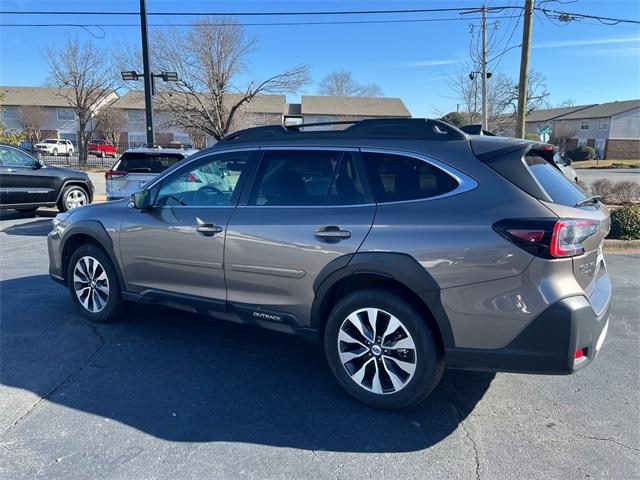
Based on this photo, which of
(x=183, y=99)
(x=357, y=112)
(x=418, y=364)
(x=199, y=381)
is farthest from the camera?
(x=357, y=112)

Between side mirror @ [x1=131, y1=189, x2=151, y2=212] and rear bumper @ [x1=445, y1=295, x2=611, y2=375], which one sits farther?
side mirror @ [x1=131, y1=189, x2=151, y2=212]

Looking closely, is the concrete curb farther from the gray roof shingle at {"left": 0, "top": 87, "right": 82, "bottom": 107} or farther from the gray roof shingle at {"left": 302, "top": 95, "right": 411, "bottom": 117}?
the gray roof shingle at {"left": 0, "top": 87, "right": 82, "bottom": 107}

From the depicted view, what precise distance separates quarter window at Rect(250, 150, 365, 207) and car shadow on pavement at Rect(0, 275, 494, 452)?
132cm

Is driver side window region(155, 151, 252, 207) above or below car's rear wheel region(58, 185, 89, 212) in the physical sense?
above

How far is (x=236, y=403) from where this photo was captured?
→ 10.5ft

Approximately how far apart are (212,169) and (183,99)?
92.1 feet

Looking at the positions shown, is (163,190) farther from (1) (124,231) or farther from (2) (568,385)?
(2) (568,385)

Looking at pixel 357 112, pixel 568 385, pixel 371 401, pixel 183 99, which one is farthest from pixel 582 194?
pixel 357 112

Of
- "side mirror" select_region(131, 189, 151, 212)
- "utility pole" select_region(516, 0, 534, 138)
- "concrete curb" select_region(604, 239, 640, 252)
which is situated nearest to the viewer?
"side mirror" select_region(131, 189, 151, 212)

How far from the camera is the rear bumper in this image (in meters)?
2.57

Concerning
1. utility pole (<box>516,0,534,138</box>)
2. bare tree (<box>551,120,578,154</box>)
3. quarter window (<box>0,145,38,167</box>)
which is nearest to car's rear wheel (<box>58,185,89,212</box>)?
quarter window (<box>0,145,38,167</box>)

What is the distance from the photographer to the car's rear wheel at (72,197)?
11289 mm

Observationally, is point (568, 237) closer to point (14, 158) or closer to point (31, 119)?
point (14, 158)

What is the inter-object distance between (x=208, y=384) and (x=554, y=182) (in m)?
2.69
